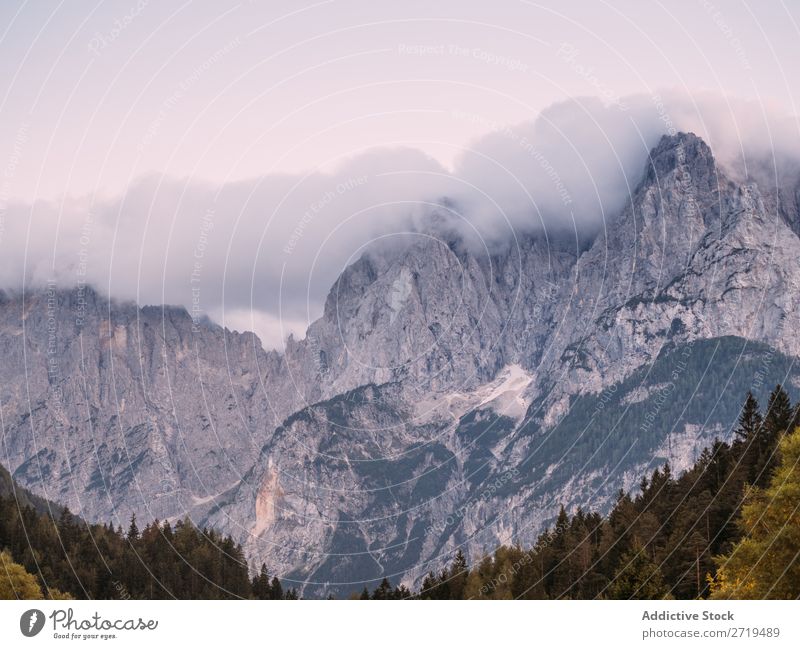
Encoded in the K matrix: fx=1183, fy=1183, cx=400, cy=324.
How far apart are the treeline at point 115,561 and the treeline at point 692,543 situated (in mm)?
34461

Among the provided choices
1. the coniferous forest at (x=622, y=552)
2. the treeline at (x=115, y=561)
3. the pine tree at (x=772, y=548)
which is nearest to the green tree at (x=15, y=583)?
the coniferous forest at (x=622, y=552)

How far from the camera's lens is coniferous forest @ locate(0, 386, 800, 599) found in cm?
7638

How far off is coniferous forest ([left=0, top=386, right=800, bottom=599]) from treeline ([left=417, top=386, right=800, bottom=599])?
152 millimetres

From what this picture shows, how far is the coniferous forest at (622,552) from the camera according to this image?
251ft

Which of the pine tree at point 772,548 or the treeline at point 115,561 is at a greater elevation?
the pine tree at point 772,548

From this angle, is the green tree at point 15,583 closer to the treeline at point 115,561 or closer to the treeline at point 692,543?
the treeline at point 115,561

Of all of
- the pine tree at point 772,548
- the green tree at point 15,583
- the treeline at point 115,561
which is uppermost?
the pine tree at point 772,548

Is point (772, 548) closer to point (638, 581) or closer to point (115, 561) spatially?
point (638, 581)

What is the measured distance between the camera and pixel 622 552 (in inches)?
4931

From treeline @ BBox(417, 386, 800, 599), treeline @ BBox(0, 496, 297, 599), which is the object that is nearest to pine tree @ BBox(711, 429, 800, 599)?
treeline @ BBox(417, 386, 800, 599)

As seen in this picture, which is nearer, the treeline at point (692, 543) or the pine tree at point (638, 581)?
the treeline at point (692, 543)
